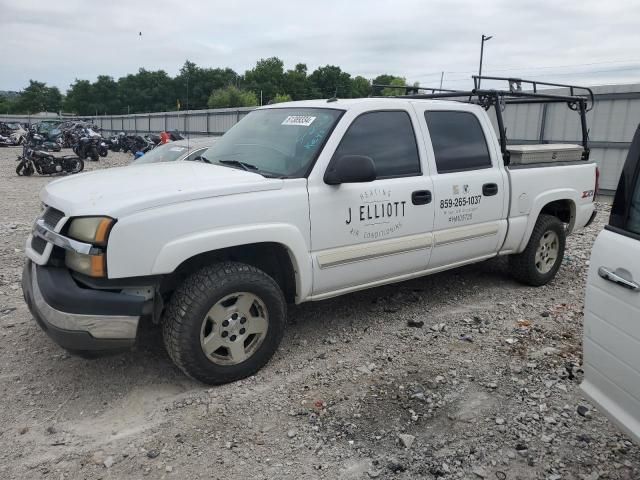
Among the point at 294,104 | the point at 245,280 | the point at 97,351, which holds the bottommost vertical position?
the point at 97,351

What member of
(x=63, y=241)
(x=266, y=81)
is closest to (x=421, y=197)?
(x=63, y=241)

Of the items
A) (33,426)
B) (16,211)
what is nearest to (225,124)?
(16,211)

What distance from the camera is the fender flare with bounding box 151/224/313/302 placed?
10.0 feet

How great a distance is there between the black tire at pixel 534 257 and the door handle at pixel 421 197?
1660 millimetres

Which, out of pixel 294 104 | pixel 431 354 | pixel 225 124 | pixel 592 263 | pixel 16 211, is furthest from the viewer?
pixel 225 124

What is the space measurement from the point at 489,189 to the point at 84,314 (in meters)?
3.46

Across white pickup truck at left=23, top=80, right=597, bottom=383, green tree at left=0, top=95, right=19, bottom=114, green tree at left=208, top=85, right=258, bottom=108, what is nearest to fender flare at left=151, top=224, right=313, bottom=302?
white pickup truck at left=23, top=80, right=597, bottom=383

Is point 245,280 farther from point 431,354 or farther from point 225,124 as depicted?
point 225,124

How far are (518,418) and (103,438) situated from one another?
95.8 inches

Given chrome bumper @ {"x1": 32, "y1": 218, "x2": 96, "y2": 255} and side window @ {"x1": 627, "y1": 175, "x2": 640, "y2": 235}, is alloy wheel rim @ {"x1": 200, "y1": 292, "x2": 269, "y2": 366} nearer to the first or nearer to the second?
chrome bumper @ {"x1": 32, "y1": 218, "x2": 96, "y2": 255}

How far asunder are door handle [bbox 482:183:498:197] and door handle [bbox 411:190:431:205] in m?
0.72

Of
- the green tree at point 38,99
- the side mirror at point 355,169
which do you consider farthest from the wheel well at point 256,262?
the green tree at point 38,99

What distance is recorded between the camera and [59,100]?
106 meters

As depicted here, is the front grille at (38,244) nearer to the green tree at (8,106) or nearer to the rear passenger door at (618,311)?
the rear passenger door at (618,311)
